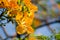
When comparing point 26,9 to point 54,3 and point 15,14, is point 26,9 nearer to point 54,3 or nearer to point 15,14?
point 15,14

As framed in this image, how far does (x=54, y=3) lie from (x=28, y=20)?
1165 mm

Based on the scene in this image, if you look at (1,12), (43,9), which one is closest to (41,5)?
(43,9)

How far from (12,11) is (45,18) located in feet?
3.72

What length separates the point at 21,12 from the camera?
510 mm

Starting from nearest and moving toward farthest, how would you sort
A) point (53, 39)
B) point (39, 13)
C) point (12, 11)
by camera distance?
point (12, 11) → point (53, 39) → point (39, 13)

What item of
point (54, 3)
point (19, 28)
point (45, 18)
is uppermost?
point (19, 28)

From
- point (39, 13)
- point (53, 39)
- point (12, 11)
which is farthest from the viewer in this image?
point (39, 13)

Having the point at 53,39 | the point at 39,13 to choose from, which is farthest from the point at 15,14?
the point at 39,13

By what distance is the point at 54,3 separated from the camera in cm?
166

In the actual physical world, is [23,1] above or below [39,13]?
above

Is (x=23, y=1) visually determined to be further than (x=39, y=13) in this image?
No

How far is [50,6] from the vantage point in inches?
66.2

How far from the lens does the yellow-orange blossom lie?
0.48 meters

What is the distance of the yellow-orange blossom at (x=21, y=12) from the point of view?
1.56 ft
